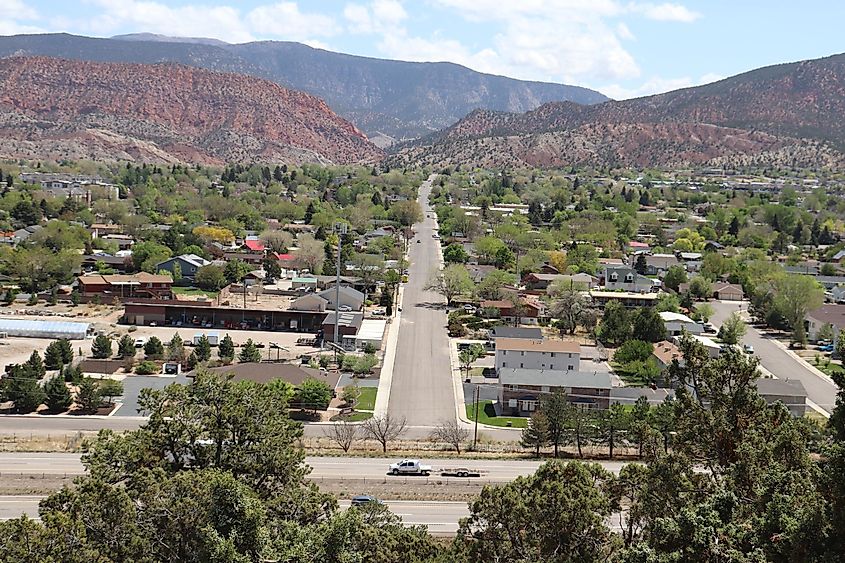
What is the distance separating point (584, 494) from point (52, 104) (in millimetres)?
172772

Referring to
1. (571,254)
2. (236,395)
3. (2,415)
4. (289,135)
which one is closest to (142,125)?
(289,135)

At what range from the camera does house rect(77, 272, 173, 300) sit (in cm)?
4681

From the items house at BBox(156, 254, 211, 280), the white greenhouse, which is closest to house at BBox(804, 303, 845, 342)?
house at BBox(156, 254, 211, 280)

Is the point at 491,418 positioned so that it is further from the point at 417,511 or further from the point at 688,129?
the point at 688,129

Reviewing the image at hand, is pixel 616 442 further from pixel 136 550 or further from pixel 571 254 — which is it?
pixel 571 254

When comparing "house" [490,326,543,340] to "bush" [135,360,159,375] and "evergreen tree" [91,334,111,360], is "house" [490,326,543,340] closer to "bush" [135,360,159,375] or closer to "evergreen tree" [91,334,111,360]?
"bush" [135,360,159,375]

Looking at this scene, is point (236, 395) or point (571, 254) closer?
point (236, 395)

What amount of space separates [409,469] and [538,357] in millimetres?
12037

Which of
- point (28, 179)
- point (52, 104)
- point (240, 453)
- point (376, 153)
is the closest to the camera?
point (240, 453)

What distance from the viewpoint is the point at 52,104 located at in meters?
164

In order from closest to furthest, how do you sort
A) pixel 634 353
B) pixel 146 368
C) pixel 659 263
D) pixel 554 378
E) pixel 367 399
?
pixel 554 378 < pixel 367 399 < pixel 146 368 < pixel 634 353 < pixel 659 263

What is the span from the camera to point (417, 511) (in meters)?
20.2

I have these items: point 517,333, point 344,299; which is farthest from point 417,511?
point 344,299

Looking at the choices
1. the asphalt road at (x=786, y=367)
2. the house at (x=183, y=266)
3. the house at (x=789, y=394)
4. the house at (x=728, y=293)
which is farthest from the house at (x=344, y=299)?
the house at (x=728, y=293)
